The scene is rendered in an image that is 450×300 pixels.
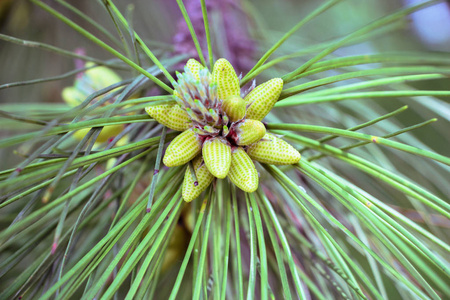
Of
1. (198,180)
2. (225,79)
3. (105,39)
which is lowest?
(198,180)

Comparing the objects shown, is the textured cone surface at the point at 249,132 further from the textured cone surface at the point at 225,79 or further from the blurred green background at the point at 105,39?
the blurred green background at the point at 105,39

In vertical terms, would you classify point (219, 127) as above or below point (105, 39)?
below

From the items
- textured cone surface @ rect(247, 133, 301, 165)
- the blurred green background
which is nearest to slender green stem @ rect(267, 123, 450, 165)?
textured cone surface @ rect(247, 133, 301, 165)

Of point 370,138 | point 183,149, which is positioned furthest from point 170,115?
point 370,138

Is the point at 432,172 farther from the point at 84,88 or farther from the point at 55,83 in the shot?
the point at 55,83

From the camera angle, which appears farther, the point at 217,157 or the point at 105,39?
the point at 105,39

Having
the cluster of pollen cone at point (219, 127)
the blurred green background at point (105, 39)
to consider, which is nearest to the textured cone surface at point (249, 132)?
the cluster of pollen cone at point (219, 127)

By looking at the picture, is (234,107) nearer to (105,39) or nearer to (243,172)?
(243,172)
